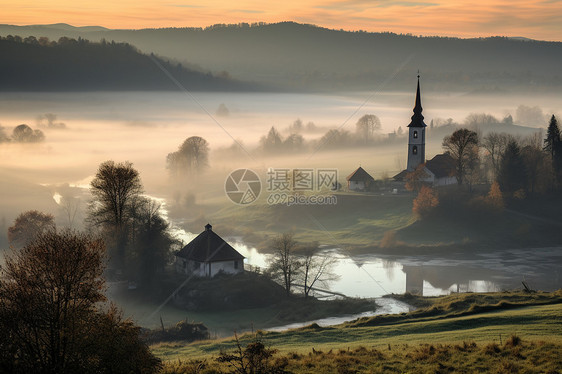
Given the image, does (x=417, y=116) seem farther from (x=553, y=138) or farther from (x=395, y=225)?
(x=395, y=225)

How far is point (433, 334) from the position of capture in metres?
30.8

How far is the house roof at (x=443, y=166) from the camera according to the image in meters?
96.9

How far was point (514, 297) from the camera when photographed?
40969 mm

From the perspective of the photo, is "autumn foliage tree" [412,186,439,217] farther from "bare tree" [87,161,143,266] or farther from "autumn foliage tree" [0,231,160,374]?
"autumn foliage tree" [0,231,160,374]

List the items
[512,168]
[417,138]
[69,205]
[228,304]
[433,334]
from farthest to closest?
[417,138] → [512,168] → [69,205] → [228,304] → [433,334]

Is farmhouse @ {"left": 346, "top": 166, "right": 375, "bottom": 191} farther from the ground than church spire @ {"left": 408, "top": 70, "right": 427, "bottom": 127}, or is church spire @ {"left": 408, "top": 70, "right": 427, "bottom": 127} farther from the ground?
church spire @ {"left": 408, "top": 70, "right": 427, "bottom": 127}

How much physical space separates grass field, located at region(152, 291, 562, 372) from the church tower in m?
58.5

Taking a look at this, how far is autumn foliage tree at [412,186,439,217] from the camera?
285 feet

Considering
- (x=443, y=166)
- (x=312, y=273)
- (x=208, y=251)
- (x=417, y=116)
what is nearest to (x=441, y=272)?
(x=312, y=273)

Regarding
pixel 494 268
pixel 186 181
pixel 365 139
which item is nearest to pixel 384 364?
pixel 494 268

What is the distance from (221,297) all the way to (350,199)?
48071 millimetres

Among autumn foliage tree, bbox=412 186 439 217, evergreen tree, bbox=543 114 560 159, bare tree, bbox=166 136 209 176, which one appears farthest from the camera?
bare tree, bbox=166 136 209 176

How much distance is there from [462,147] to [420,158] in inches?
327

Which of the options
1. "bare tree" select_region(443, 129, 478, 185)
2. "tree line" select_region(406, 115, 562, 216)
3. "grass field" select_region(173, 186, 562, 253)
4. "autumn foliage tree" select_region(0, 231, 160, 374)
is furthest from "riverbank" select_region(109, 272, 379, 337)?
"bare tree" select_region(443, 129, 478, 185)
